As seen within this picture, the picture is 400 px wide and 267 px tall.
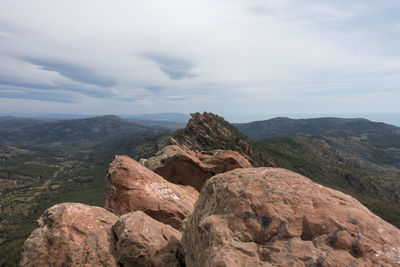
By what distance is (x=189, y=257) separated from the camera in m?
12.6

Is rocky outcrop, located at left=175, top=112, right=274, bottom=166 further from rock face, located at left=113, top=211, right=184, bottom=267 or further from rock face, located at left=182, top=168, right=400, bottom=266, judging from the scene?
rock face, located at left=182, top=168, right=400, bottom=266

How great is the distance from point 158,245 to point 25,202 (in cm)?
25082

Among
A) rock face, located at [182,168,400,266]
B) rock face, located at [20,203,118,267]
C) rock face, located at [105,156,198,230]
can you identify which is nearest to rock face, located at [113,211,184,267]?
rock face, located at [20,203,118,267]

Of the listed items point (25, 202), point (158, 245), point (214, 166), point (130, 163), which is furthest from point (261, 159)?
point (25, 202)

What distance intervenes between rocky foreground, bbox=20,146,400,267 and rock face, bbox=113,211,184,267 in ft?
0.20

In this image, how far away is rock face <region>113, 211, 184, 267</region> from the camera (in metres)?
13.5

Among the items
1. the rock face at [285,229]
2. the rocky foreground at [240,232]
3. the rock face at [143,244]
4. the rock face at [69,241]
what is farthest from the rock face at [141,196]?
the rock face at [285,229]

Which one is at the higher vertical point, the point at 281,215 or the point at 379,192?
the point at 281,215

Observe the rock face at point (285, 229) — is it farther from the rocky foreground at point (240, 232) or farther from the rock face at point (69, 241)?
the rock face at point (69, 241)

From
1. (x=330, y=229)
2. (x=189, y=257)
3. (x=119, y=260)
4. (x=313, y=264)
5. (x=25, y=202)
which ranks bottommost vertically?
(x=25, y=202)

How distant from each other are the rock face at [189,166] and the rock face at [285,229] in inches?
834

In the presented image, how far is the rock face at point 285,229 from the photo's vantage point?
883 centimetres

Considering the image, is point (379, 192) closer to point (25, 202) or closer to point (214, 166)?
point (214, 166)

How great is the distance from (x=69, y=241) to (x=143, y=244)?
504 cm
